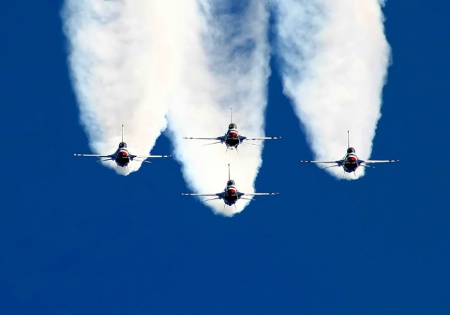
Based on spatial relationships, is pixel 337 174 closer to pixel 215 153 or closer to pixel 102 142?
pixel 215 153

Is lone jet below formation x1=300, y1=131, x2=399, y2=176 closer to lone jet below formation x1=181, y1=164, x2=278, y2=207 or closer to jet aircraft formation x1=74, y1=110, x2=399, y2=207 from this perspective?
jet aircraft formation x1=74, y1=110, x2=399, y2=207

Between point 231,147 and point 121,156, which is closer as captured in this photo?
point 121,156

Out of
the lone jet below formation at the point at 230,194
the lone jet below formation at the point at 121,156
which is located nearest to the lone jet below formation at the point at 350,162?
the lone jet below formation at the point at 230,194

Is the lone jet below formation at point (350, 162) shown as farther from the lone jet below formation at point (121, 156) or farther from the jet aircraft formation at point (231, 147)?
the lone jet below formation at point (121, 156)

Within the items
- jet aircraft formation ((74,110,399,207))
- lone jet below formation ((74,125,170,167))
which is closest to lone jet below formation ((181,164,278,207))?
jet aircraft formation ((74,110,399,207))

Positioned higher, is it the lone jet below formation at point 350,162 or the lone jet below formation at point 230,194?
the lone jet below formation at point 350,162

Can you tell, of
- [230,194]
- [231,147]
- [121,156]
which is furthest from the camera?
[231,147]

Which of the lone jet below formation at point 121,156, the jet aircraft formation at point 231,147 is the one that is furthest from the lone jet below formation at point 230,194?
the lone jet below formation at point 121,156

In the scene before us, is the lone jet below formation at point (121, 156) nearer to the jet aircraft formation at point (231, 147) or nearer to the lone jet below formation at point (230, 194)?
the jet aircraft formation at point (231, 147)

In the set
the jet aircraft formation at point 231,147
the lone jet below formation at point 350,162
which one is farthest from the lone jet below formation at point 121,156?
the lone jet below formation at point 350,162

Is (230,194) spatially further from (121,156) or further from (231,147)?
(121,156)

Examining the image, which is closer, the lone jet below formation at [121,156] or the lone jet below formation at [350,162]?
the lone jet below formation at [121,156]

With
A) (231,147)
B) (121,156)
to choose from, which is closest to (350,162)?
(231,147)

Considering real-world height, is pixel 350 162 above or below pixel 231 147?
below
